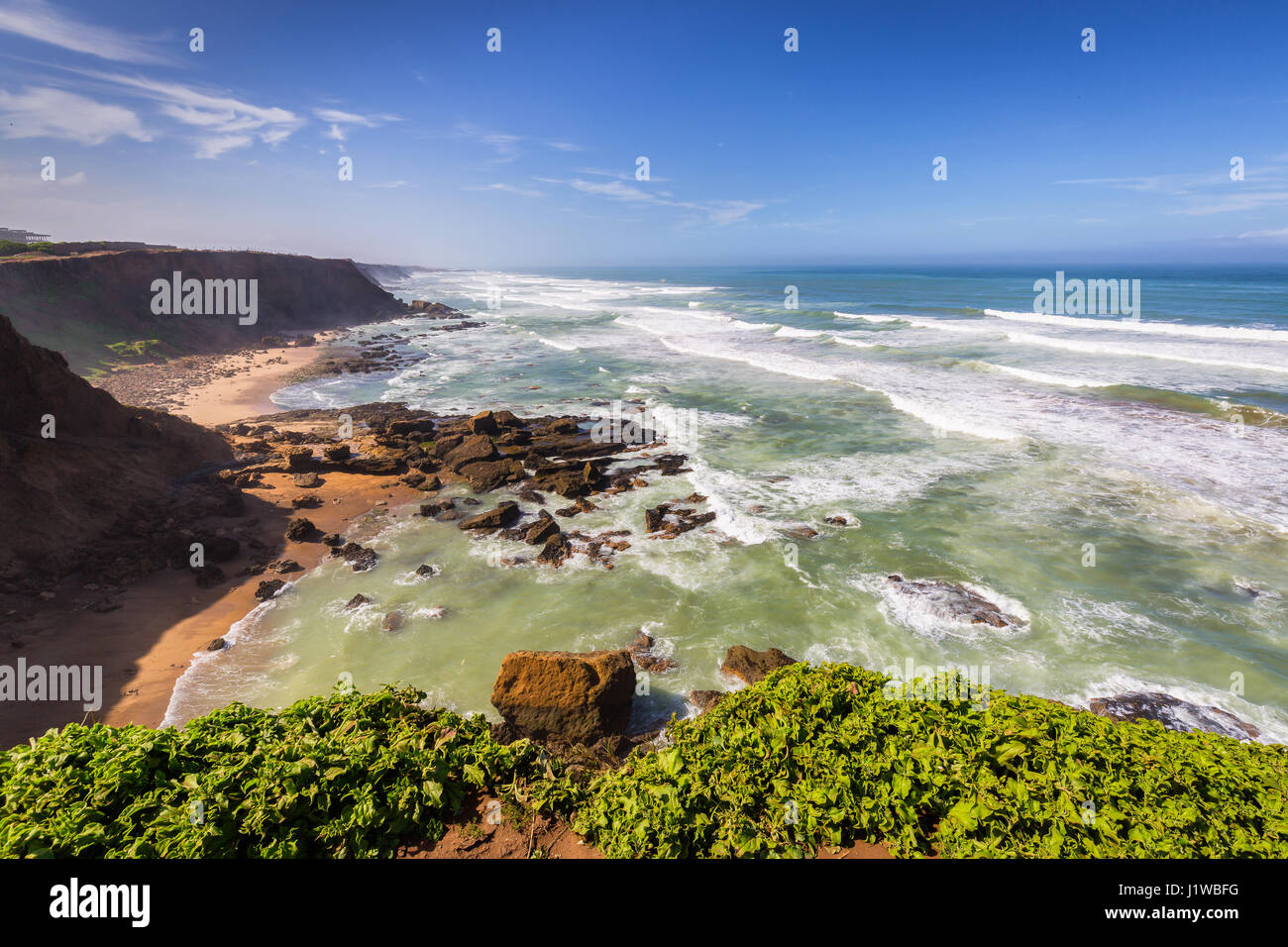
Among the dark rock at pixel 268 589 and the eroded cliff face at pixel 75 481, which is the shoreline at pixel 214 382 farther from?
the dark rock at pixel 268 589

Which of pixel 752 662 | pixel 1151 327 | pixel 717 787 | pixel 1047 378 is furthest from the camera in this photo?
pixel 1151 327

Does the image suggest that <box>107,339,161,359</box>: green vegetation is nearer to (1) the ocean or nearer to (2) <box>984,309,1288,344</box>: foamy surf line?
(1) the ocean

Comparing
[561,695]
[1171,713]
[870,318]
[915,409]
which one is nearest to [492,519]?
[561,695]

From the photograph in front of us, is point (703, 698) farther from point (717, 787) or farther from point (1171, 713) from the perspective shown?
point (1171, 713)

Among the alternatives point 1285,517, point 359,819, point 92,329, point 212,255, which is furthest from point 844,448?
point 212,255

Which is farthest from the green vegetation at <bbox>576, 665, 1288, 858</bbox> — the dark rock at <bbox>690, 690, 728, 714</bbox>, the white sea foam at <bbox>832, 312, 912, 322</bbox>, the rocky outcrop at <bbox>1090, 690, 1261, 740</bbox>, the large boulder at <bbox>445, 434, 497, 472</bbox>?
the white sea foam at <bbox>832, 312, 912, 322</bbox>
